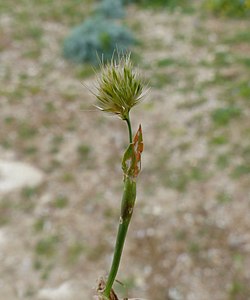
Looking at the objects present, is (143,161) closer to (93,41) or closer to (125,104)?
(93,41)

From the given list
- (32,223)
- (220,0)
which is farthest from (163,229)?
(220,0)

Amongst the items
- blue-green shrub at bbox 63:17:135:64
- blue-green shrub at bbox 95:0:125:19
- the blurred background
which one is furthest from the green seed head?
blue-green shrub at bbox 95:0:125:19

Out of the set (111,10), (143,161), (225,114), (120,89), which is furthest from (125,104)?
(111,10)

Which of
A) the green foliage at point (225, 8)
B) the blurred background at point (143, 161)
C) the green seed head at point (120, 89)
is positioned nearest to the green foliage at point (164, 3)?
the blurred background at point (143, 161)

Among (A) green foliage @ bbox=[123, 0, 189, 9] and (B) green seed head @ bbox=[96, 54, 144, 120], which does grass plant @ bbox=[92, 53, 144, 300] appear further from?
(A) green foliage @ bbox=[123, 0, 189, 9]

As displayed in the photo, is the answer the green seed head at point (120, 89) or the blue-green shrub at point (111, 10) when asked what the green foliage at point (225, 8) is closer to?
the blue-green shrub at point (111, 10)

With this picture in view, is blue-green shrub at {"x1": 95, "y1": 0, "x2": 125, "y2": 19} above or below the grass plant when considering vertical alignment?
above

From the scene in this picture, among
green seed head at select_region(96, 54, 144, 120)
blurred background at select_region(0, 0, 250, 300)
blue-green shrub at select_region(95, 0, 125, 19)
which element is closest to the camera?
green seed head at select_region(96, 54, 144, 120)
